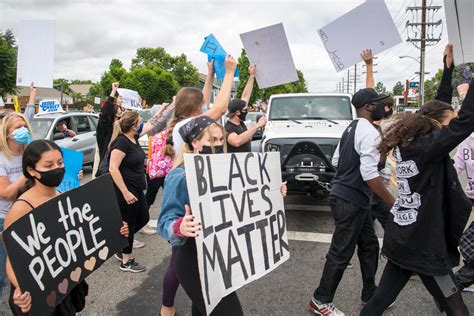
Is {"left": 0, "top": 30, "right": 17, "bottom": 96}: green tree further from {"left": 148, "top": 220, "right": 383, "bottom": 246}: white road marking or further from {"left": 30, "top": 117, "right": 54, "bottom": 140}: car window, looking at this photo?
{"left": 148, "top": 220, "right": 383, "bottom": 246}: white road marking

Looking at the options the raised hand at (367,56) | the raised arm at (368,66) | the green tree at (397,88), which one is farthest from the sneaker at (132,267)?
the green tree at (397,88)

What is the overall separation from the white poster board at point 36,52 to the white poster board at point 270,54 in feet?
7.64

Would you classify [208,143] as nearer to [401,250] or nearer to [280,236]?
[280,236]

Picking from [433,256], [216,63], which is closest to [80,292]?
[433,256]

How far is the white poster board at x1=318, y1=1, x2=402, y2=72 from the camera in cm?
389

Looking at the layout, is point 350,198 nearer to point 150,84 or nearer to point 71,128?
point 71,128

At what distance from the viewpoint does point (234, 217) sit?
210cm

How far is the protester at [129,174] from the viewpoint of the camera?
3.77 metres

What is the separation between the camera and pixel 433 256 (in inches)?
86.0

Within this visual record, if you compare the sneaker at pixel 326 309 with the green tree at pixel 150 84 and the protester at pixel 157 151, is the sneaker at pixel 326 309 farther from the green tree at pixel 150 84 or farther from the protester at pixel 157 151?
the green tree at pixel 150 84

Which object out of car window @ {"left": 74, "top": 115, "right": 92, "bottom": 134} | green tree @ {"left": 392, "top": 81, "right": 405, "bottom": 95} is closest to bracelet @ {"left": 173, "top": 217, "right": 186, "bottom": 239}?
car window @ {"left": 74, "top": 115, "right": 92, "bottom": 134}

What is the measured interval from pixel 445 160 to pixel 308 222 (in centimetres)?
377

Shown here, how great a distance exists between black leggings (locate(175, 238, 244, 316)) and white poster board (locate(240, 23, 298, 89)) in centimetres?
300

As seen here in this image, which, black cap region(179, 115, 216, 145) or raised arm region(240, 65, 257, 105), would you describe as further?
raised arm region(240, 65, 257, 105)
